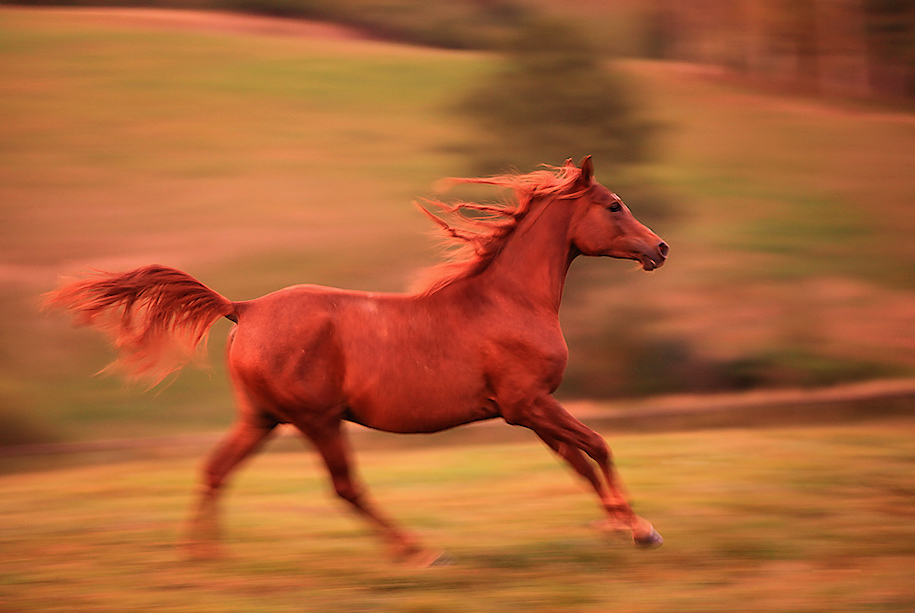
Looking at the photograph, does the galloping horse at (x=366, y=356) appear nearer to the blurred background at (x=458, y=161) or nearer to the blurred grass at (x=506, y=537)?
the blurred grass at (x=506, y=537)

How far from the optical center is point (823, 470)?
24.0 feet

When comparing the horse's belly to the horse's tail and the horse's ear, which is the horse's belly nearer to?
the horse's tail

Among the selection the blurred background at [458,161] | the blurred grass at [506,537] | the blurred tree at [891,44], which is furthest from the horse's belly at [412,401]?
the blurred tree at [891,44]

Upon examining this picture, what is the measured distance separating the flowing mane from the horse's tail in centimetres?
119

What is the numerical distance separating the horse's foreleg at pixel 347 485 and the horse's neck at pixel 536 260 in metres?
1.15

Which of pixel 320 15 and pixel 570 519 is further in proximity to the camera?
pixel 320 15

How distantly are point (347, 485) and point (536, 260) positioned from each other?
5.14ft

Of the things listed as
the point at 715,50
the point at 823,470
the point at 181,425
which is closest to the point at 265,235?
the point at 181,425

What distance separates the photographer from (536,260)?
17.8ft

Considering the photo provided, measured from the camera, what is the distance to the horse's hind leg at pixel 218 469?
16.8 ft

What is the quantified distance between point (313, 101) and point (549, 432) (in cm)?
2204

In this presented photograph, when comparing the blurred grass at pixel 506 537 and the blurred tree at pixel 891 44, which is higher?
the blurred tree at pixel 891 44

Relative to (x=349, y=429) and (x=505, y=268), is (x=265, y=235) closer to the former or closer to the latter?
(x=349, y=429)

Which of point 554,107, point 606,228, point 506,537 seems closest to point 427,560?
point 506,537
